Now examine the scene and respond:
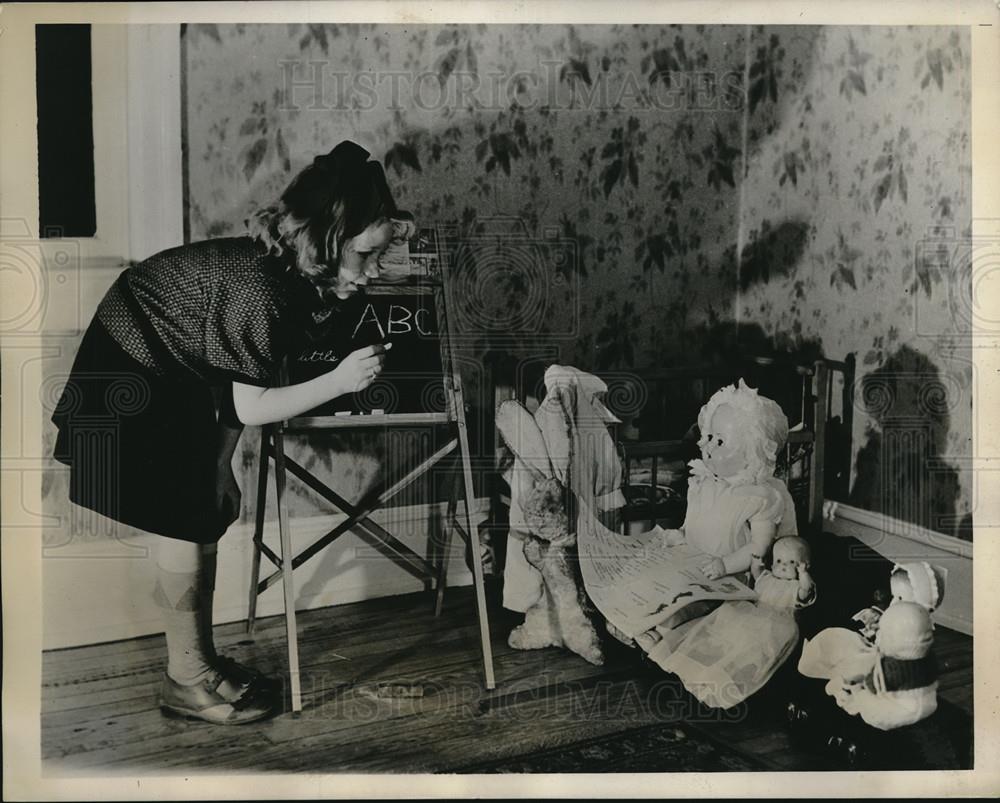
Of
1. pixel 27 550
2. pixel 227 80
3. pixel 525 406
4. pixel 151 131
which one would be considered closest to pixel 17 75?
pixel 151 131

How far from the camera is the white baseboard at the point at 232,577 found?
2150 millimetres

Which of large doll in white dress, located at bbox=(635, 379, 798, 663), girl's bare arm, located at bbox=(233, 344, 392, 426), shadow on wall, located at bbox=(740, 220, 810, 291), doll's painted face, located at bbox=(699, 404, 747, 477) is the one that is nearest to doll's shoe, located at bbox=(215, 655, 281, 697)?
girl's bare arm, located at bbox=(233, 344, 392, 426)

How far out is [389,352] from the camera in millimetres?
2193

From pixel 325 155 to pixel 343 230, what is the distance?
18 cm

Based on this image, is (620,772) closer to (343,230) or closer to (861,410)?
(861,410)

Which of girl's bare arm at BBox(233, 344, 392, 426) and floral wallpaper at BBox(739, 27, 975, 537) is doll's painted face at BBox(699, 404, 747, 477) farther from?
girl's bare arm at BBox(233, 344, 392, 426)

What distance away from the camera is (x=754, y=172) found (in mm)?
2438

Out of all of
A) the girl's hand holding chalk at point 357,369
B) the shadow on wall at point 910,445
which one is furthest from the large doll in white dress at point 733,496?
the girl's hand holding chalk at point 357,369

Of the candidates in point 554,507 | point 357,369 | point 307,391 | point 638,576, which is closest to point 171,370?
point 307,391

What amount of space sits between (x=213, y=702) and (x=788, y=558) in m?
1.34

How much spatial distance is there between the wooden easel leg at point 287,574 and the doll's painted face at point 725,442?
3.26 feet

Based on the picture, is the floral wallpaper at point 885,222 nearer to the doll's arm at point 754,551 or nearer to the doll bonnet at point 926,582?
the doll bonnet at point 926,582

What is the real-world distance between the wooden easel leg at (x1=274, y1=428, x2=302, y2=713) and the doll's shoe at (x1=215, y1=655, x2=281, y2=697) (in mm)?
49

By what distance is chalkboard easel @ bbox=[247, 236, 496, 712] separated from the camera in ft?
7.07
